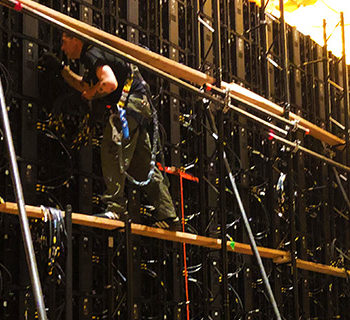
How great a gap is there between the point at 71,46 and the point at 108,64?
15.0 inches

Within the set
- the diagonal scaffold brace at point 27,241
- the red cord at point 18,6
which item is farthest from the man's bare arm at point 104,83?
the diagonal scaffold brace at point 27,241

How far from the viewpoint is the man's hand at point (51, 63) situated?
7.62m

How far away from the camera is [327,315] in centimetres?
1131

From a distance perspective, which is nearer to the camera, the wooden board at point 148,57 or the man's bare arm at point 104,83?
the wooden board at point 148,57

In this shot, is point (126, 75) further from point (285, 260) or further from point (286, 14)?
point (286, 14)

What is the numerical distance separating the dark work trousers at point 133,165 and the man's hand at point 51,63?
742 millimetres

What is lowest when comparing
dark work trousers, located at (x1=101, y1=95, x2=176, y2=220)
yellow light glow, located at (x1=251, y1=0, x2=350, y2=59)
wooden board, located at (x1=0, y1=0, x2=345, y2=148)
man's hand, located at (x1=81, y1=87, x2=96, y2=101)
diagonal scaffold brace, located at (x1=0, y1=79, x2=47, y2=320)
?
diagonal scaffold brace, located at (x1=0, y1=79, x2=47, y2=320)

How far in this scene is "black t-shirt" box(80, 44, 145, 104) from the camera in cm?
727

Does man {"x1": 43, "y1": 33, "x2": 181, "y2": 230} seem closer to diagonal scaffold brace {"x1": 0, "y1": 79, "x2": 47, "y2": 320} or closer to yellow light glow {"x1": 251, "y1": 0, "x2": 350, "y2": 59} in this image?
diagonal scaffold brace {"x1": 0, "y1": 79, "x2": 47, "y2": 320}

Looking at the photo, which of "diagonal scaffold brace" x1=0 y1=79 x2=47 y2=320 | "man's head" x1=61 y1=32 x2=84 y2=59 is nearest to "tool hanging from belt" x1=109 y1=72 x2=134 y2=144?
"man's head" x1=61 y1=32 x2=84 y2=59

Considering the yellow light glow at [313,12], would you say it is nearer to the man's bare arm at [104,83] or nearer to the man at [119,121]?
the man at [119,121]

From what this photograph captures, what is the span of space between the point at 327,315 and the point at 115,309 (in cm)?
437

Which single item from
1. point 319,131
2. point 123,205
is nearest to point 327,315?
point 319,131

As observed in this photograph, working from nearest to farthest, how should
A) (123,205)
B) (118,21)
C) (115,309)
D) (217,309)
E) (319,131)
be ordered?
1. (123,205)
2. (115,309)
3. (118,21)
4. (217,309)
5. (319,131)
